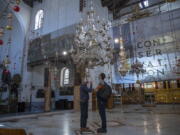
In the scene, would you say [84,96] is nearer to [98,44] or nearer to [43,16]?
[98,44]

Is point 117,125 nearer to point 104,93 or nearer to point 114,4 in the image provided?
point 104,93

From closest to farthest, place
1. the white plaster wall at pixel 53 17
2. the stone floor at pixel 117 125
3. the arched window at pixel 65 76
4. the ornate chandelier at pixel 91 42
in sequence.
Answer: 1. the stone floor at pixel 117 125
2. the ornate chandelier at pixel 91 42
3. the white plaster wall at pixel 53 17
4. the arched window at pixel 65 76

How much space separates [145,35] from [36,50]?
→ 946cm

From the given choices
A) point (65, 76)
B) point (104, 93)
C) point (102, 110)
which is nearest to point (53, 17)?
point (65, 76)

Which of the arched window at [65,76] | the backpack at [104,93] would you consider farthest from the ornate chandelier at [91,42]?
the arched window at [65,76]

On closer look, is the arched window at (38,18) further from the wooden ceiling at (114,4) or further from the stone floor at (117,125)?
the stone floor at (117,125)

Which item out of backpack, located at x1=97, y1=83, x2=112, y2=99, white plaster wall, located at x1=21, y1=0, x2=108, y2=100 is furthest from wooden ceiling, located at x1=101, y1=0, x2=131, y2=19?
backpack, located at x1=97, y1=83, x2=112, y2=99

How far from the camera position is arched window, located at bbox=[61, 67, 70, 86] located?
50.0 ft

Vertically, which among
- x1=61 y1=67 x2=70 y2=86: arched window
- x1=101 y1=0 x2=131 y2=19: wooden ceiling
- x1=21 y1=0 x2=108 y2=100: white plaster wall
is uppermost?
x1=101 y1=0 x2=131 y2=19: wooden ceiling

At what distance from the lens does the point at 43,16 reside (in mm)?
15250

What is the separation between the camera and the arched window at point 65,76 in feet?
50.0

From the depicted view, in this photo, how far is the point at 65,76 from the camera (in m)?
15.5

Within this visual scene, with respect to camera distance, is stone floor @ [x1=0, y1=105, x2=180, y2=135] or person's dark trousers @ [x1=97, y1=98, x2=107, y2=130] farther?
stone floor @ [x1=0, y1=105, x2=180, y2=135]

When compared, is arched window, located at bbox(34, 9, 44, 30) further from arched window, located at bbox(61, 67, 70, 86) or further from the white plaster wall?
arched window, located at bbox(61, 67, 70, 86)
